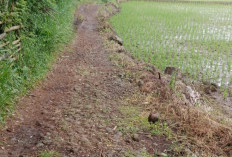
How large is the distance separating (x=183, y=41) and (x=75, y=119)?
25.0ft

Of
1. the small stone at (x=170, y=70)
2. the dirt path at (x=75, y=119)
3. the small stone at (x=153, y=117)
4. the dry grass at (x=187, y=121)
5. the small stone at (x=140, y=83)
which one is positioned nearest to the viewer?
the dirt path at (x=75, y=119)

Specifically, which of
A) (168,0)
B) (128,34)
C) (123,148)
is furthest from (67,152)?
(168,0)

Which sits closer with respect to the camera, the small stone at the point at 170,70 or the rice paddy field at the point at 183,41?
the small stone at the point at 170,70

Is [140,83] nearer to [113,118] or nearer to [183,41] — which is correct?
[113,118]

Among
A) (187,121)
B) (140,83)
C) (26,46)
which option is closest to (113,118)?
(187,121)

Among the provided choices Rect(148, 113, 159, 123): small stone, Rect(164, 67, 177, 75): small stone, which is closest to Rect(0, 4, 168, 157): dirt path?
Rect(148, 113, 159, 123): small stone

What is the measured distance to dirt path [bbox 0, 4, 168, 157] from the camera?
3352 mm

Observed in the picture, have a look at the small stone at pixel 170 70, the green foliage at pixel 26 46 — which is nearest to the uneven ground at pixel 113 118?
the green foliage at pixel 26 46

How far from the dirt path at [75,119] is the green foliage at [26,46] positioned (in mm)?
254

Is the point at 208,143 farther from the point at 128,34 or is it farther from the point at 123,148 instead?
the point at 128,34

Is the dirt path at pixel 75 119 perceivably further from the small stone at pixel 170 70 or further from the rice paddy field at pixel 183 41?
the rice paddy field at pixel 183 41

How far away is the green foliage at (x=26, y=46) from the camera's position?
4180mm

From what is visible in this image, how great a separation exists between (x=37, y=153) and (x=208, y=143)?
240 cm

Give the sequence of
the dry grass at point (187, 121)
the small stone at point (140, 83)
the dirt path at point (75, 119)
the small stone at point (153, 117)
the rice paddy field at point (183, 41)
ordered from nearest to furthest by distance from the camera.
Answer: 1. the dirt path at point (75, 119)
2. the dry grass at point (187, 121)
3. the small stone at point (153, 117)
4. the small stone at point (140, 83)
5. the rice paddy field at point (183, 41)
